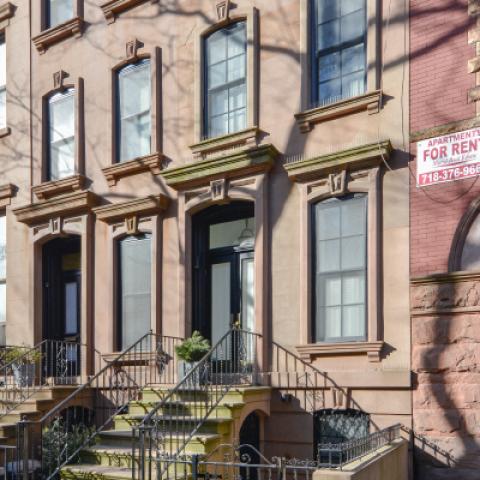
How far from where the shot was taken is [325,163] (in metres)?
10.0

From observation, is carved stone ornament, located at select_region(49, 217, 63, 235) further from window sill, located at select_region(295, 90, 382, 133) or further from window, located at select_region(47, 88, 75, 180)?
window sill, located at select_region(295, 90, 382, 133)

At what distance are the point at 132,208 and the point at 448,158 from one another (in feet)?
18.3

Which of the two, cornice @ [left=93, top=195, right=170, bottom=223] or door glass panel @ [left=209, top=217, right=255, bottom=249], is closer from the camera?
door glass panel @ [left=209, top=217, right=255, bottom=249]

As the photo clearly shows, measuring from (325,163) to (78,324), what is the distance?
637cm

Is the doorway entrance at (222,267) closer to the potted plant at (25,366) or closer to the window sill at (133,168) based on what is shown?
the window sill at (133,168)

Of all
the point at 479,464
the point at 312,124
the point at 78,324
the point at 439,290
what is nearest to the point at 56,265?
the point at 78,324

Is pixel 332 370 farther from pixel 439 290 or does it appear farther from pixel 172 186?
pixel 172 186

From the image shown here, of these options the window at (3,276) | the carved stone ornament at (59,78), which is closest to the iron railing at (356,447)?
the window at (3,276)

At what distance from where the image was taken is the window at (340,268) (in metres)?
9.76

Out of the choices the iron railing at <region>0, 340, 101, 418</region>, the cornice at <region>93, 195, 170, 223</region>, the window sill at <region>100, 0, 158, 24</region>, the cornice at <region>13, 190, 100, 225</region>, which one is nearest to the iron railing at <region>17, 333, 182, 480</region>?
the iron railing at <region>0, 340, 101, 418</region>

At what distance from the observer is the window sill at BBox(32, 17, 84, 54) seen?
13.8 m

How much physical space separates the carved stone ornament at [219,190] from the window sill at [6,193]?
532cm

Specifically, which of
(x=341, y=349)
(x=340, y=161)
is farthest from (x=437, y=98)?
(x=341, y=349)

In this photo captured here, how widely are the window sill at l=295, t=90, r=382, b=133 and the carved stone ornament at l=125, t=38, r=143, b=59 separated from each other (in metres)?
3.89
